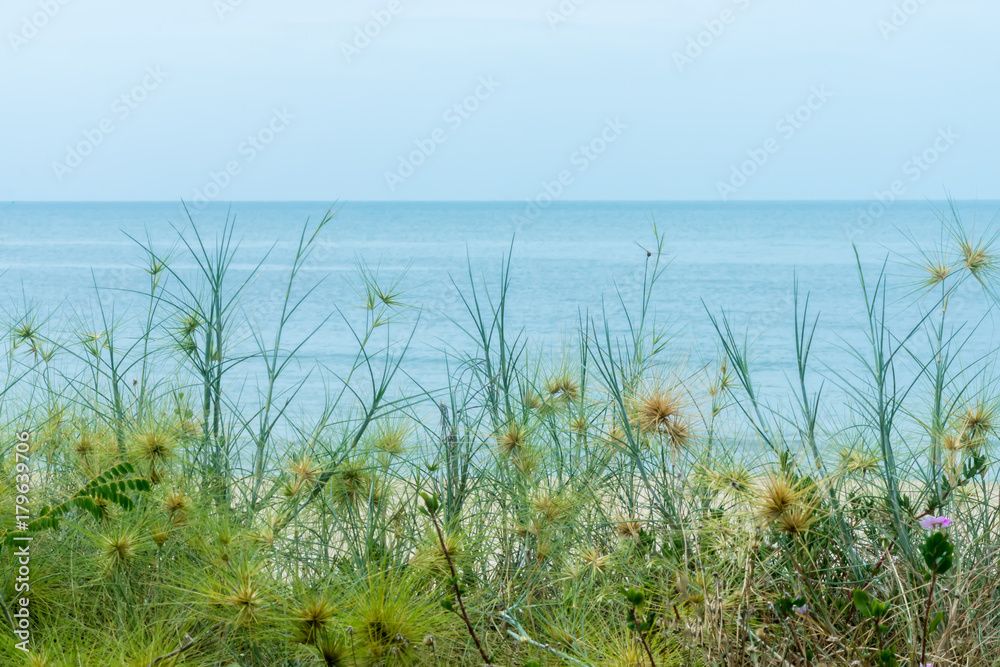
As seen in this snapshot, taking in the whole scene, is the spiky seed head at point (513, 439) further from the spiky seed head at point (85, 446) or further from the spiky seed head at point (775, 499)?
the spiky seed head at point (85, 446)

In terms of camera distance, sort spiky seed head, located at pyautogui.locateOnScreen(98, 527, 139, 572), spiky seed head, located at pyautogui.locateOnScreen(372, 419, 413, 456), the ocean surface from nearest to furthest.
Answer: spiky seed head, located at pyautogui.locateOnScreen(98, 527, 139, 572) → spiky seed head, located at pyautogui.locateOnScreen(372, 419, 413, 456) → the ocean surface

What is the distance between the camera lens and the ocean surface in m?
2.89

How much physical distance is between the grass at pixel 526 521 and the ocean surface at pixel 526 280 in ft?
0.51

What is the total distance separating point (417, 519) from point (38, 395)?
4.58ft

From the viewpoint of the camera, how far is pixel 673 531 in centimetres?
186

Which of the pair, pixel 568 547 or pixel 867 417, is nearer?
pixel 568 547

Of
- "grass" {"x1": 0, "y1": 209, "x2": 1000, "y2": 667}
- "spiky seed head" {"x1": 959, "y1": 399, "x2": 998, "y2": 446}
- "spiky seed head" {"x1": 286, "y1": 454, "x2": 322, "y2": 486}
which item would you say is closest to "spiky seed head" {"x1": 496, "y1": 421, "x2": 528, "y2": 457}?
"grass" {"x1": 0, "y1": 209, "x2": 1000, "y2": 667}

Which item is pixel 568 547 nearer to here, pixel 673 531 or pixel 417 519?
pixel 673 531

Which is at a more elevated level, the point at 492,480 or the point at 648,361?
the point at 648,361

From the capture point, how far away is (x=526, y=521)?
1.93 metres

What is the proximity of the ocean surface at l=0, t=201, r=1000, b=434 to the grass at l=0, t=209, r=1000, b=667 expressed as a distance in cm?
16

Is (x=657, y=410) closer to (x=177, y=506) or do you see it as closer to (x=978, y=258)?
(x=978, y=258)

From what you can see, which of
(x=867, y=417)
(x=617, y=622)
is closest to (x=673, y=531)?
(x=617, y=622)

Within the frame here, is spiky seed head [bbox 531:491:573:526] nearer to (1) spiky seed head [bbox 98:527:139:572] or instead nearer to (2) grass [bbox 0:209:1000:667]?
(2) grass [bbox 0:209:1000:667]
